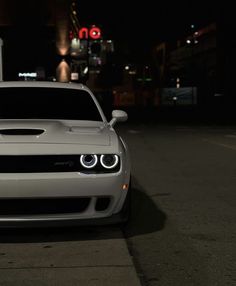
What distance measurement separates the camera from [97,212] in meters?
5.80

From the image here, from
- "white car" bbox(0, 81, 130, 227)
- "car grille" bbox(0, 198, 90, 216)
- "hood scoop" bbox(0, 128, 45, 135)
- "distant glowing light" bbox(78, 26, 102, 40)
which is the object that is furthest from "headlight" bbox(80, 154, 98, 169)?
"distant glowing light" bbox(78, 26, 102, 40)

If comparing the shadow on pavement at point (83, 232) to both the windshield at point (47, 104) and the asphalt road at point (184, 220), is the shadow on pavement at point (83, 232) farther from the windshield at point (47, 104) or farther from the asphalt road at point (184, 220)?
the windshield at point (47, 104)

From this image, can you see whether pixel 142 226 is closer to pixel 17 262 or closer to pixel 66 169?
pixel 66 169

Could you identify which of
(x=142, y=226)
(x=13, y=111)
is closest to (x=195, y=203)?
(x=142, y=226)

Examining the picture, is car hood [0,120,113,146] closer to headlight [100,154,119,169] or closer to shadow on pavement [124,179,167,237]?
headlight [100,154,119,169]

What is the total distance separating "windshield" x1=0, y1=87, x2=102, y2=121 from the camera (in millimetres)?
7379

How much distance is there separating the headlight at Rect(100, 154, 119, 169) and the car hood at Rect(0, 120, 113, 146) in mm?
130

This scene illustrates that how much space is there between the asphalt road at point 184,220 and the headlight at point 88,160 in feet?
2.67

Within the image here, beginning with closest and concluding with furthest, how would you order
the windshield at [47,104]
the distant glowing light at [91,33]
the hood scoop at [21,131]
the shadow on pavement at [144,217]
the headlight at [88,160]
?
the headlight at [88,160] → the hood scoop at [21,131] → the shadow on pavement at [144,217] → the windshield at [47,104] → the distant glowing light at [91,33]

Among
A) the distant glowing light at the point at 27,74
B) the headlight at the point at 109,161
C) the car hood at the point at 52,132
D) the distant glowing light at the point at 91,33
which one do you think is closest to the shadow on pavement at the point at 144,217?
the headlight at the point at 109,161

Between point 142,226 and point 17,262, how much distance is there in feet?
5.69

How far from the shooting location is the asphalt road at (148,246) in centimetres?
483

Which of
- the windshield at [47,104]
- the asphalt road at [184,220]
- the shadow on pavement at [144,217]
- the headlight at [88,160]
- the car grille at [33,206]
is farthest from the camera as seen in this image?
the windshield at [47,104]

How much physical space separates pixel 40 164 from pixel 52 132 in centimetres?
50
